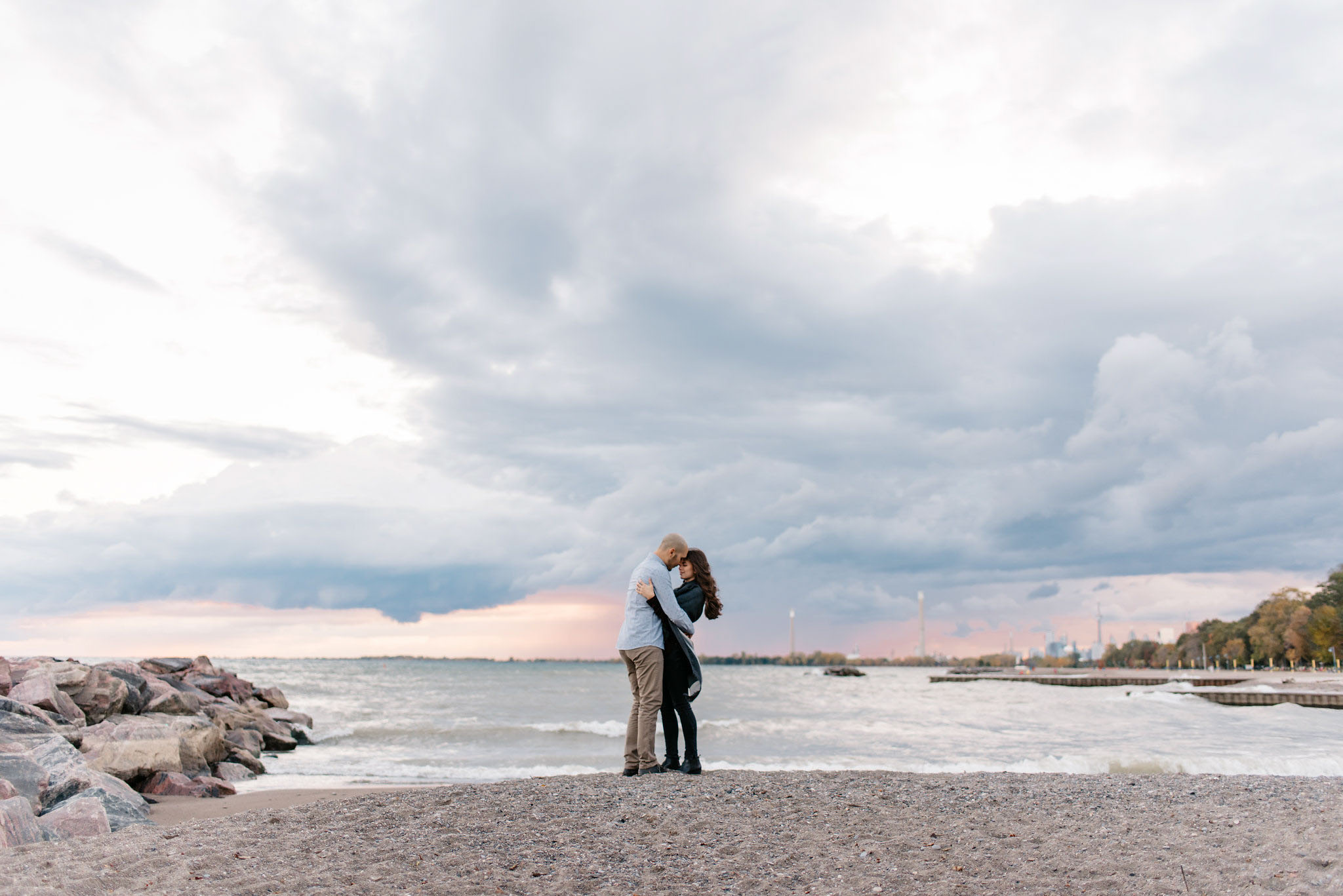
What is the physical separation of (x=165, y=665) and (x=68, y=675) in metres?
8.32

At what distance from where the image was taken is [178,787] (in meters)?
9.48

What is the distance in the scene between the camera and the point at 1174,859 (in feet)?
16.8

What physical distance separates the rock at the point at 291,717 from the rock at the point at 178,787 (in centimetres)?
1052

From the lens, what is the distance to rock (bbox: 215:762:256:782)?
11661 millimetres

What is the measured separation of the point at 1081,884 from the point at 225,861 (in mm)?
4988

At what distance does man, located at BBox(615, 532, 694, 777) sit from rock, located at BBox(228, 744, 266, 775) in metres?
7.97

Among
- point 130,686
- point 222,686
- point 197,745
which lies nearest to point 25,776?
point 197,745

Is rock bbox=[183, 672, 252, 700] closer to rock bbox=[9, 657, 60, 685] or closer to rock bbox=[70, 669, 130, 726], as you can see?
rock bbox=[9, 657, 60, 685]

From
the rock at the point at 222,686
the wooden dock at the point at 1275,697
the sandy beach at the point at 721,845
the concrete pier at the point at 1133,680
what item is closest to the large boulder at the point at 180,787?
the sandy beach at the point at 721,845

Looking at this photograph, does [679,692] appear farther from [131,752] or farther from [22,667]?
[22,667]

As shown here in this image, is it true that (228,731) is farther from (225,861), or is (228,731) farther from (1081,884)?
(1081,884)

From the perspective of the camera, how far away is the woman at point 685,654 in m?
7.69

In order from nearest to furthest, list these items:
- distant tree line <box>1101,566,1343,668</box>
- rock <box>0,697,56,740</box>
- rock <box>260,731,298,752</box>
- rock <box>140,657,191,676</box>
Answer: rock <box>0,697,56,740</box> < rock <box>260,731,298,752</box> < rock <box>140,657,191,676</box> < distant tree line <box>1101,566,1343,668</box>

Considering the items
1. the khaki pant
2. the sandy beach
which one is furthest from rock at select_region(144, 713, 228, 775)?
the khaki pant
